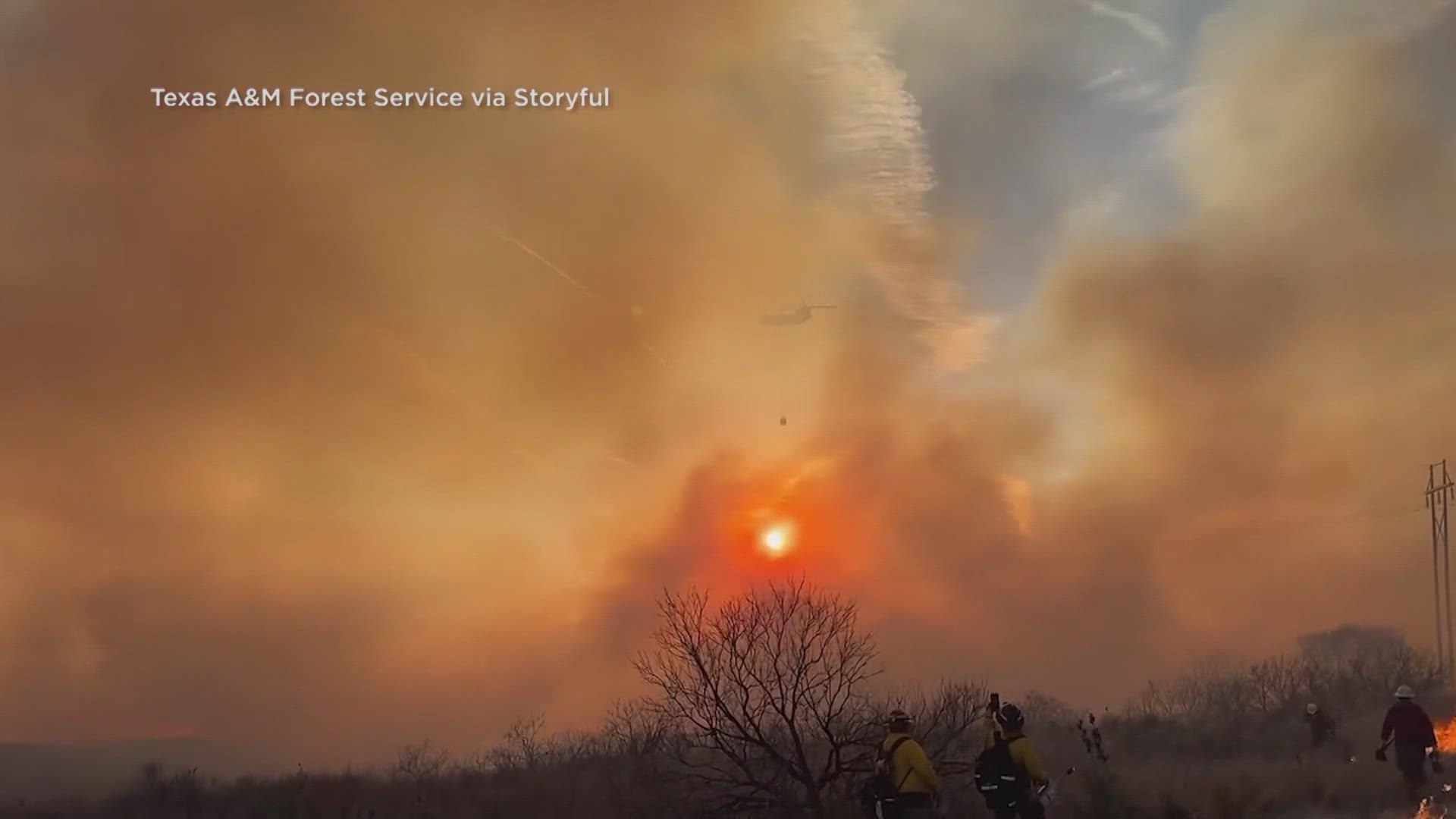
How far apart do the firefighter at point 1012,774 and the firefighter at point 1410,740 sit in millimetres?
7025

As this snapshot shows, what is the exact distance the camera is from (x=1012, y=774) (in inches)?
535

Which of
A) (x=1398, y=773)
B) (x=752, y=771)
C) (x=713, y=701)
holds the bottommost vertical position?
(x=1398, y=773)

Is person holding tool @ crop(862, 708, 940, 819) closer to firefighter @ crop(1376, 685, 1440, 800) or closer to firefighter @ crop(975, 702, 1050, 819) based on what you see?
firefighter @ crop(975, 702, 1050, 819)

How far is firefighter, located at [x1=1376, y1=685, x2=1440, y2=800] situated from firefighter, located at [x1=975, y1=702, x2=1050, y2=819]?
23.0 ft

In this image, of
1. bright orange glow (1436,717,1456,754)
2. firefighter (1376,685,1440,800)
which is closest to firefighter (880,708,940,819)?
firefighter (1376,685,1440,800)

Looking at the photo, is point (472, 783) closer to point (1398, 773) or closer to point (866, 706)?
point (866, 706)

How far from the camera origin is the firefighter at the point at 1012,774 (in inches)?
533

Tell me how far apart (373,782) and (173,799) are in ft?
21.1

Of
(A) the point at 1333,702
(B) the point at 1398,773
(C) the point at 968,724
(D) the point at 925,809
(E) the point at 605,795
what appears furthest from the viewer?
(A) the point at 1333,702

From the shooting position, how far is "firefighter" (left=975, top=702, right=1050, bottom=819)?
13.5 metres

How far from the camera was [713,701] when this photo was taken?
2145 centimetres

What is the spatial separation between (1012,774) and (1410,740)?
785cm

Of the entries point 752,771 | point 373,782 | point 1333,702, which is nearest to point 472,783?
point 373,782

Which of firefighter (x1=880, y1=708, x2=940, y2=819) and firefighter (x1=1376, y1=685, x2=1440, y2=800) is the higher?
firefighter (x1=880, y1=708, x2=940, y2=819)
